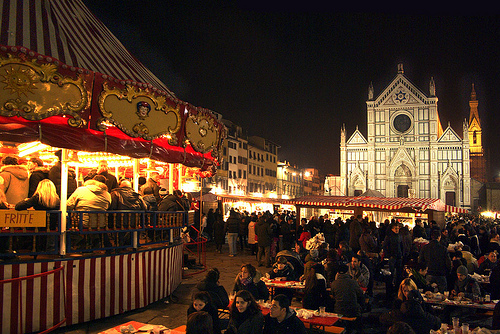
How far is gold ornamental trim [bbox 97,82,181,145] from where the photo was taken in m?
7.16

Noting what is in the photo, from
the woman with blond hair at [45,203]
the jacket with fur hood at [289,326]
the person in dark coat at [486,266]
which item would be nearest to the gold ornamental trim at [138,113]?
the woman with blond hair at [45,203]

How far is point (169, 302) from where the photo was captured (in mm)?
8719

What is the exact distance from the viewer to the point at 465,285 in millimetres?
7664

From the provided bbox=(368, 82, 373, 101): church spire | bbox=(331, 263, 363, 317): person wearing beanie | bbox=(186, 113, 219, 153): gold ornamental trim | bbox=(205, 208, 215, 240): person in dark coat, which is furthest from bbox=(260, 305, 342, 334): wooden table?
bbox=(368, 82, 373, 101): church spire

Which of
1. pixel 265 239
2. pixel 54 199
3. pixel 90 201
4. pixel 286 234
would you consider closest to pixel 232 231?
pixel 286 234

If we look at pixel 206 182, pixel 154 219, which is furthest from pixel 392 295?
pixel 206 182

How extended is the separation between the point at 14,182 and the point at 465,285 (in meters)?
8.55

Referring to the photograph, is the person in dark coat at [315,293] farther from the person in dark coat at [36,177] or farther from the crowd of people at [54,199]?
the person in dark coat at [36,177]

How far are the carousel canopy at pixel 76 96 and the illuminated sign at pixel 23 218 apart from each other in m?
1.12

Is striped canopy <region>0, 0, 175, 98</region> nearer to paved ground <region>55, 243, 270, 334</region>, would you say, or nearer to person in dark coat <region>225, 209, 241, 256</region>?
paved ground <region>55, 243, 270, 334</region>

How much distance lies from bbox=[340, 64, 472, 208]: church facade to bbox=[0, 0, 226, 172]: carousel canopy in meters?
55.5

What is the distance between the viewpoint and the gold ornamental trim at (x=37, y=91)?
597 cm

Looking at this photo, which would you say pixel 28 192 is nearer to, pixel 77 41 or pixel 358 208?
pixel 77 41

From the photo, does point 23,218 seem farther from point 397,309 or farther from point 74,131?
point 397,309
